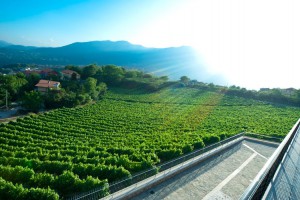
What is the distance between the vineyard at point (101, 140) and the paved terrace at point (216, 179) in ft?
8.15

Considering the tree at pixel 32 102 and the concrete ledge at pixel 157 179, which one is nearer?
the concrete ledge at pixel 157 179

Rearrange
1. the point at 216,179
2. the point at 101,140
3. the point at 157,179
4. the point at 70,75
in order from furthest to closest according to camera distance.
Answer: the point at 70,75 → the point at 101,140 → the point at 216,179 → the point at 157,179

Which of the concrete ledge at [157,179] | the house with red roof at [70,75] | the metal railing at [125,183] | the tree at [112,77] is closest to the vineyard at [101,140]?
the metal railing at [125,183]

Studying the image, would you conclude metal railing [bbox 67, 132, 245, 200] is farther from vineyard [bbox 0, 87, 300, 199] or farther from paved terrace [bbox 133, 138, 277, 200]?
paved terrace [bbox 133, 138, 277, 200]

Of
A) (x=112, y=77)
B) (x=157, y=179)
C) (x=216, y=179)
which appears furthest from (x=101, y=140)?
(x=112, y=77)

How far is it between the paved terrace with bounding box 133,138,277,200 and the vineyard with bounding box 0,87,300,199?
2.49 m

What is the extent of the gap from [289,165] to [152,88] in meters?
75.1

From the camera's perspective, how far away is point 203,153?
19219 millimetres

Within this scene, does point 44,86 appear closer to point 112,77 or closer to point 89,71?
point 89,71

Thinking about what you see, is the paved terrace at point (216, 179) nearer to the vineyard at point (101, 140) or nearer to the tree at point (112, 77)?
the vineyard at point (101, 140)

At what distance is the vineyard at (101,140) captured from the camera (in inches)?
537

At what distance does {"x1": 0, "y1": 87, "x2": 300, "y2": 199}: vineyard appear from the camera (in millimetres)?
13641

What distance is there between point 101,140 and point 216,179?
684 inches

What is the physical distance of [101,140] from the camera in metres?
29.3
